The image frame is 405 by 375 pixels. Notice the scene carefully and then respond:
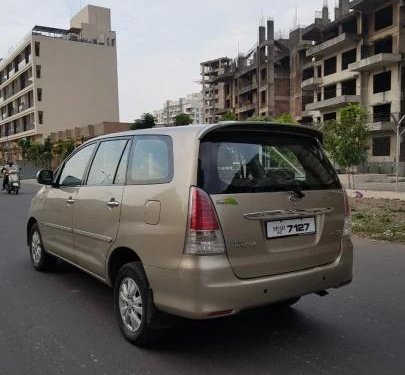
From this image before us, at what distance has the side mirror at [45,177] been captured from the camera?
19.8ft

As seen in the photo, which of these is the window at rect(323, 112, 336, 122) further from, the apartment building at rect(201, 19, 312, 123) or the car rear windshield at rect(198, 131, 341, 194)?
the car rear windshield at rect(198, 131, 341, 194)

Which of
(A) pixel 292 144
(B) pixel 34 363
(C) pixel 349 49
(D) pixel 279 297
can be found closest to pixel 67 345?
(B) pixel 34 363

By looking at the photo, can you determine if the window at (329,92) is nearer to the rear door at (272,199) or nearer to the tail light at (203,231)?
the rear door at (272,199)

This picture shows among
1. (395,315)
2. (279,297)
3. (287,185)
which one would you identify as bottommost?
(395,315)

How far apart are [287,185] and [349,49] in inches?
1974

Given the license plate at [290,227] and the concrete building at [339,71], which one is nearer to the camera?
the license plate at [290,227]

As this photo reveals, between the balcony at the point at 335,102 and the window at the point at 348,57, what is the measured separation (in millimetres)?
3890

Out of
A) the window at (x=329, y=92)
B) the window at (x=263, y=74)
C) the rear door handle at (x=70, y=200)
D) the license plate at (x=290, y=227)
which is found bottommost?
the license plate at (x=290, y=227)

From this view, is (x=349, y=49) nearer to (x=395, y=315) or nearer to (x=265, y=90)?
(x=265, y=90)

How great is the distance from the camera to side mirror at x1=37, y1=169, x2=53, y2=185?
6023 millimetres

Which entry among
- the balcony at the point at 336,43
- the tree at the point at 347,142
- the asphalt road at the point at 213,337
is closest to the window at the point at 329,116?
the balcony at the point at 336,43

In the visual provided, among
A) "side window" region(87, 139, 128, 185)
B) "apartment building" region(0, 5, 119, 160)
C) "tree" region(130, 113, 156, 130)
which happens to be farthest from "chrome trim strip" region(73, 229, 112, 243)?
"apartment building" region(0, 5, 119, 160)

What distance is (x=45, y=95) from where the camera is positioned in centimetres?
7362

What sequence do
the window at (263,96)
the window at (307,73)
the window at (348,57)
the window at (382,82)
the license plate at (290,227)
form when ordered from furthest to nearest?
the window at (263,96), the window at (307,73), the window at (348,57), the window at (382,82), the license plate at (290,227)
